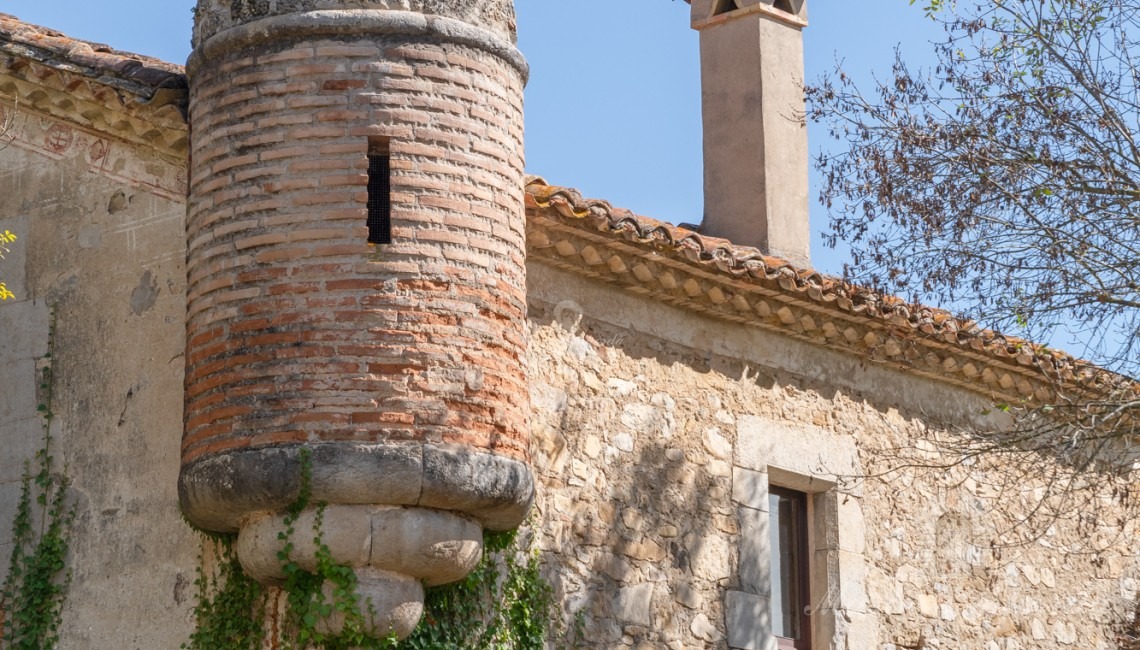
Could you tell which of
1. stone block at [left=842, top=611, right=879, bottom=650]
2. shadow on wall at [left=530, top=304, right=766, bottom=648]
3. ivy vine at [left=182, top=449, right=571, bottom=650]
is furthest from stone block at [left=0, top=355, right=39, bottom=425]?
stone block at [left=842, top=611, right=879, bottom=650]

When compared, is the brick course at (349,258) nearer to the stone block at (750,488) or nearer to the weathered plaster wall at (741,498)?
the weathered plaster wall at (741,498)

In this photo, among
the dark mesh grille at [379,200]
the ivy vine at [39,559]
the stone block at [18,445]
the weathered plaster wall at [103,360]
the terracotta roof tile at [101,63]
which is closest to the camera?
the dark mesh grille at [379,200]

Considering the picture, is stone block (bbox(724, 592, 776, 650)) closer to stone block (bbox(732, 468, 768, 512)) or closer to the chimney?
stone block (bbox(732, 468, 768, 512))

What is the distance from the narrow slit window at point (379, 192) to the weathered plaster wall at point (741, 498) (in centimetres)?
146

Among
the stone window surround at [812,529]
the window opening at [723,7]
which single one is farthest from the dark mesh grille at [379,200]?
the window opening at [723,7]

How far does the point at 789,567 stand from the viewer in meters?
11.3

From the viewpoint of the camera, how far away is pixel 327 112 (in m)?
8.51

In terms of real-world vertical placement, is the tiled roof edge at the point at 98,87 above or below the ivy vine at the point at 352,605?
above

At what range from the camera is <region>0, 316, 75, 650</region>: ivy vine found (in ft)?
29.7

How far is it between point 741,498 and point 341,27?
3691 mm

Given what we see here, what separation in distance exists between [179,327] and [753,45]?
5.18 metres

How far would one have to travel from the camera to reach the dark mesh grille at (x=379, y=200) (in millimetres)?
8445

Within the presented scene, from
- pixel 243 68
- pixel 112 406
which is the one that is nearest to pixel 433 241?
pixel 243 68

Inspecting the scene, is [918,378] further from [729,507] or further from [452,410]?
[452,410]
